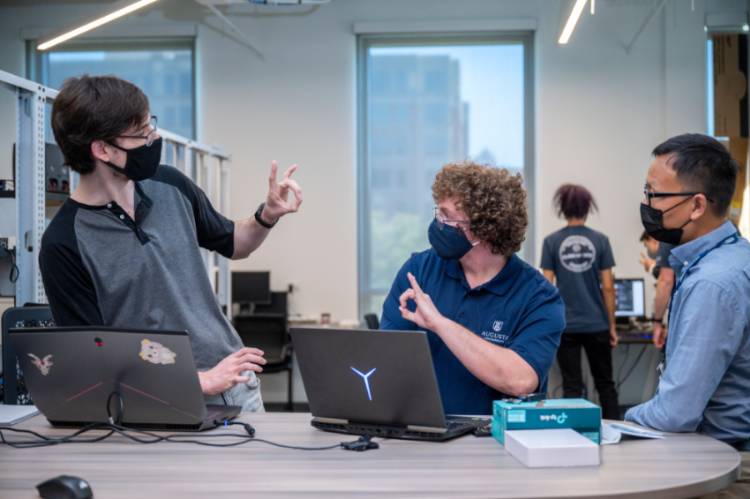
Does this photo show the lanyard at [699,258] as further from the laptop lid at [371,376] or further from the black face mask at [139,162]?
the black face mask at [139,162]

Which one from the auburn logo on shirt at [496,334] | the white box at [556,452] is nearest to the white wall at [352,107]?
the auburn logo on shirt at [496,334]

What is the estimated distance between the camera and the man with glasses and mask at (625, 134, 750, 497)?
5.93 feet

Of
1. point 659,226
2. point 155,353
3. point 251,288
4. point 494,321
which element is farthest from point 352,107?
point 155,353

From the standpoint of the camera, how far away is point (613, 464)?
1.61 metres

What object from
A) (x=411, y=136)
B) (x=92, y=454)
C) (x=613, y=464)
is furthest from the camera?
(x=411, y=136)

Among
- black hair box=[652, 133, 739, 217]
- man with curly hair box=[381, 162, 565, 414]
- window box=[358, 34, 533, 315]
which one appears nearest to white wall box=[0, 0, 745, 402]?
window box=[358, 34, 533, 315]

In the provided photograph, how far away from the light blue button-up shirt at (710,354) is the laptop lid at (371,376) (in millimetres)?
556

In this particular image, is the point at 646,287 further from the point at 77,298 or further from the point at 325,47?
the point at 77,298

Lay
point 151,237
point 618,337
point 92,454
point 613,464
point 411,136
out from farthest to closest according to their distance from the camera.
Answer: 1. point 411,136
2. point 618,337
3. point 151,237
4. point 92,454
5. point 613,464

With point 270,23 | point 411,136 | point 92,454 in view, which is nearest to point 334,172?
point 411,136

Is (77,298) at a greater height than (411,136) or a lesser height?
lesser

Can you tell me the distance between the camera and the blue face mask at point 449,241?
7.40 ft

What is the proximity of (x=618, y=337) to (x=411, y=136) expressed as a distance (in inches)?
101

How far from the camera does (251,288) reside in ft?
21.5
